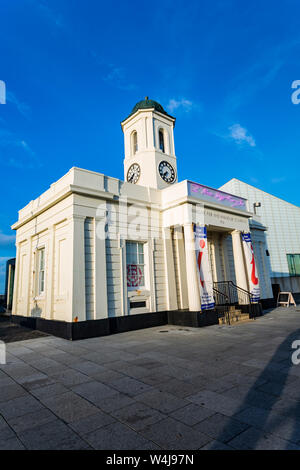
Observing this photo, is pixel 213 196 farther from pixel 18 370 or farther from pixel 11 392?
pixel 11 392

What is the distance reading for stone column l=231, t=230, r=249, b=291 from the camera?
42.8 ft

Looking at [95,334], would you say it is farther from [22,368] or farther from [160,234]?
[160,234]

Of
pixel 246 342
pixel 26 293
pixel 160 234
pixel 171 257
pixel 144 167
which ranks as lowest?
pixel 246 342

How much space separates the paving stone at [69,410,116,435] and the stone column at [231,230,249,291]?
11.1m

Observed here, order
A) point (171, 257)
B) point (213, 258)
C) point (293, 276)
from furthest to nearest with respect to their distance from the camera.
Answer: point (293, 276), point (213, 258), point (171, 257)

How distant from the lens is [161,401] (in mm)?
3635

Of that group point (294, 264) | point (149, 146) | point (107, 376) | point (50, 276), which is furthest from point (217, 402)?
point (294, 264)

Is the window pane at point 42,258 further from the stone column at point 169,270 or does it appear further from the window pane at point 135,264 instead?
the stone column at point 169,270

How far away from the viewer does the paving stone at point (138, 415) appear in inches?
118

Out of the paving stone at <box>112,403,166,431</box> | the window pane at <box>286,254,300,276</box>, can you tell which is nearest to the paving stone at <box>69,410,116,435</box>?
the paving stone at <box>112,403,166,431</box>

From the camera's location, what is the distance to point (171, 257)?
12.2 metres

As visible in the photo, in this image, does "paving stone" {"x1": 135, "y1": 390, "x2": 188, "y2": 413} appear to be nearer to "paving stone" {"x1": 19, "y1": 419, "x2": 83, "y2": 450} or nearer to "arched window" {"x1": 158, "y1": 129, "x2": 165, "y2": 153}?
"paving stone" {"x1": 19, "y1": 419, "x2": 83, "y2": 450}

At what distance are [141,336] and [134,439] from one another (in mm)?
6358

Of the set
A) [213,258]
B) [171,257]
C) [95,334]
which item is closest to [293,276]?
[213,258]
